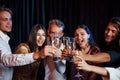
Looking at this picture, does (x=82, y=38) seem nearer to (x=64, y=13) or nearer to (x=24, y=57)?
(x=24, y=57)

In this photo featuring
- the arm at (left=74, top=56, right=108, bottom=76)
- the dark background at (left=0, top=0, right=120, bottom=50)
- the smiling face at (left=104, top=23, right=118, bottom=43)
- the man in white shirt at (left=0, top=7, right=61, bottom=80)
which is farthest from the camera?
the dark background at (left=0, top=0, right=120, bottom=50)

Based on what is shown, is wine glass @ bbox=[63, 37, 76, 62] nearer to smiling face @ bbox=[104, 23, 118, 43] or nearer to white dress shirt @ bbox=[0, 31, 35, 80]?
white dress shirt @ bbox=[0, 31, 35, 80]

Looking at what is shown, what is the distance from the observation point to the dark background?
10.5ft

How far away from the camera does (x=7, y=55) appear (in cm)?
189

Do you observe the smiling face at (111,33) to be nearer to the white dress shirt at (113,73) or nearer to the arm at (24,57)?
the white dress shirt at (113,73)

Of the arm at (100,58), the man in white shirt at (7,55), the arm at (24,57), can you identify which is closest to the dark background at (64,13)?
Answer: the man in white shirt at (7,55)

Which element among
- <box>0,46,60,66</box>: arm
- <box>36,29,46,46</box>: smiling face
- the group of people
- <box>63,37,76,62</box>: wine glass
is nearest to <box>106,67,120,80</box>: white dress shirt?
the group of people

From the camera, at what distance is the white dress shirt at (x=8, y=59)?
5.94 ft

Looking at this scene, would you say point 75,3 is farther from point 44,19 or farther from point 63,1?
point 44,19

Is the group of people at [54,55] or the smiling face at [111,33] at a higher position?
the smiling face at [111,33]

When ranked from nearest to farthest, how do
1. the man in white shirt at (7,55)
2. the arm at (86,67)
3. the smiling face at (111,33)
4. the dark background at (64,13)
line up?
1. the arm at (86,67)
2. the man in white shirt at (7,55)
3. the smiling face at (111,33)
4. the dark background at (64,13)

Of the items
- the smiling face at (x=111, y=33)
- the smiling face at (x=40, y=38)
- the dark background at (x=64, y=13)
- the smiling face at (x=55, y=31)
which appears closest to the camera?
the smiling face at (x=111, y=33)

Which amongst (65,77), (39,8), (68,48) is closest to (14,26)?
(39,8)

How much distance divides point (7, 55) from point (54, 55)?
1.09 ft
